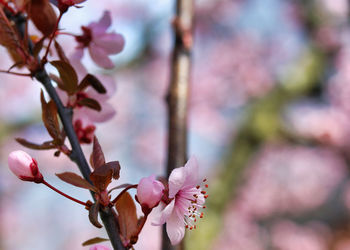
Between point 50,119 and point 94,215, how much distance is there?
0.48 feet

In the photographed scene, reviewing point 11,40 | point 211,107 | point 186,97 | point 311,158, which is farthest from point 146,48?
point 11,40

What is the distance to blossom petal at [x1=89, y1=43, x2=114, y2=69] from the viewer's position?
0.68 meters

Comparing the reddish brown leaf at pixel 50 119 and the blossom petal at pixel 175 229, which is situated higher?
the reddish brown leaf at pixel 50 119

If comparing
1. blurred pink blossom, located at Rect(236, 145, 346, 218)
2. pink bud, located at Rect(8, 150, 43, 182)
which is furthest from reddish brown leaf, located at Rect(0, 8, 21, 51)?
blurred pink blossom, located at Rect(236, 145, 346, 218)

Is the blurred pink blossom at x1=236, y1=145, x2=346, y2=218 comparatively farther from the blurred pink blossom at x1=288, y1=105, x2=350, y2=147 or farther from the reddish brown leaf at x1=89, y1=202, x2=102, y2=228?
the reddish brown leaf at x1=89, y1=202, x2=102, y2=228

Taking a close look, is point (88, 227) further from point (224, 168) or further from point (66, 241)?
point (224, 168)

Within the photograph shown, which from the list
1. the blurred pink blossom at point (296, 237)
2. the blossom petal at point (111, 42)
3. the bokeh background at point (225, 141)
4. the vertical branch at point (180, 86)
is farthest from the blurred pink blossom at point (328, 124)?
the blossom petal at point (111, 42)

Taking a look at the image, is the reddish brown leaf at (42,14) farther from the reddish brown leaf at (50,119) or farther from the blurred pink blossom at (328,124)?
the blurred pink blossom at (328,124)

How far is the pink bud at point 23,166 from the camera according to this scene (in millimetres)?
524

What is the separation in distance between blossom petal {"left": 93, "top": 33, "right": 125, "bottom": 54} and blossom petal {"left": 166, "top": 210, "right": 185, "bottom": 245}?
0.97ft

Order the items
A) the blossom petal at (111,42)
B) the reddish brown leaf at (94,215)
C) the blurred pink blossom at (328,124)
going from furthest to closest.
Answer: the blurred pink blossom at (328,124), the blossom petal at (111,42), the reddish brown leaf at (94,215)

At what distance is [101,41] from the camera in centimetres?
68

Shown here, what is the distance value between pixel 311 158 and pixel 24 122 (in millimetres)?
4307

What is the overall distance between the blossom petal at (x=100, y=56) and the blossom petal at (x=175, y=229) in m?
0.28
